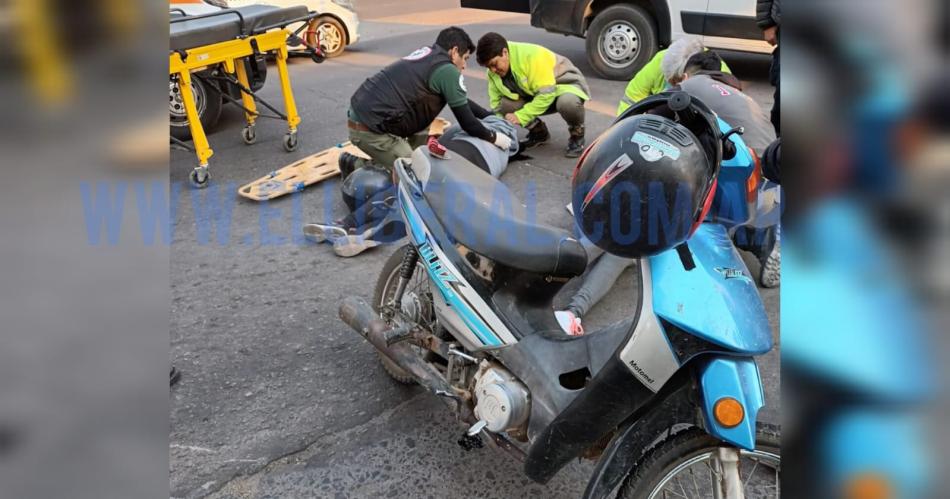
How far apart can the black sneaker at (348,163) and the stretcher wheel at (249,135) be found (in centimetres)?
153

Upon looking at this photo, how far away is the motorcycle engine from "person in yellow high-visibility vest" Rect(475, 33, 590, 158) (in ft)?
12.4

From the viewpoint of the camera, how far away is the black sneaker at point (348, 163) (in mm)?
5199

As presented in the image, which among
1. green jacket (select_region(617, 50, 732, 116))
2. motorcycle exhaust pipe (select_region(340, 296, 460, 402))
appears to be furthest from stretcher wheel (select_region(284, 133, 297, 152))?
motorcycle exhaust pipe (select_region(340, 296, 460, 402))

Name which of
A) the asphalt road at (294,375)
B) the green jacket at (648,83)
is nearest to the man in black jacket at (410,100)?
the asphalt road at (294,375)

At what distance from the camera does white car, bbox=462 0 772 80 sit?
744 cm

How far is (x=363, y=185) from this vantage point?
4.66 meters

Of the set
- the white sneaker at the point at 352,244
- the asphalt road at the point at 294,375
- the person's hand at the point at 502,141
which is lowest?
the asphalt road at the point at 294,375

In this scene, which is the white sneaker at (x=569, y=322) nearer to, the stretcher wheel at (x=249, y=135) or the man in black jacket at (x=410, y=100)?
the man in black jacket at (x=410, y=100)

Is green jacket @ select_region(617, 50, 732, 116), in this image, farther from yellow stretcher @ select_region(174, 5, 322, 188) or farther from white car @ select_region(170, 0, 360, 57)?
white car @ select_region(170, 0, 360, 57)

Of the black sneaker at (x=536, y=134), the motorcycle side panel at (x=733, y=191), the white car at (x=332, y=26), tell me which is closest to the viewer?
the motorcycle side panel at (x=733, y=191)

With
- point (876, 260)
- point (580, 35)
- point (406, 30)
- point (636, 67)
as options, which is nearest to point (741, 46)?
point (636, 67)

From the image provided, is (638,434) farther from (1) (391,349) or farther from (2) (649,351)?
(1) (391,349)

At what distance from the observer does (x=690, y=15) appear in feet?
25.2

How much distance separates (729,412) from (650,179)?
55 cm
